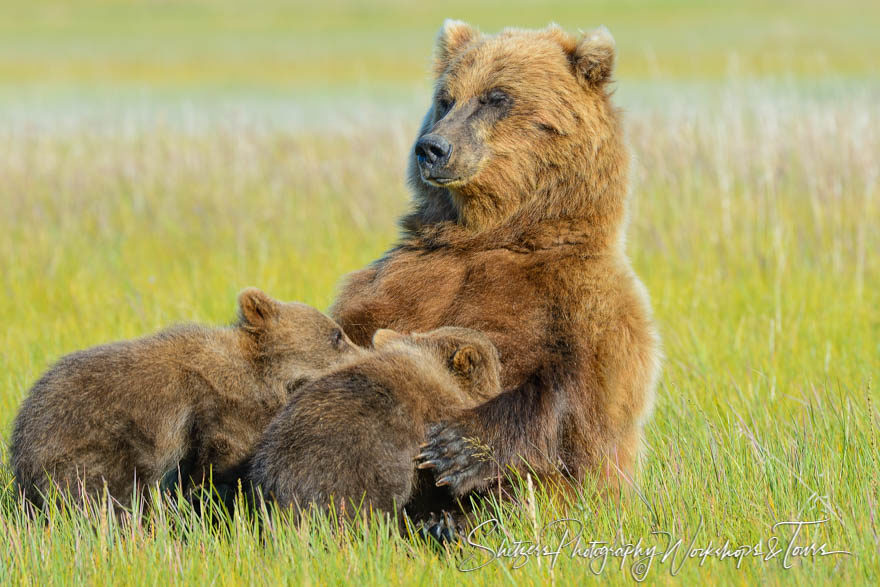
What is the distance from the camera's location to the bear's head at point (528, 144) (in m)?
4.76

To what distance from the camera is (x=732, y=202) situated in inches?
394

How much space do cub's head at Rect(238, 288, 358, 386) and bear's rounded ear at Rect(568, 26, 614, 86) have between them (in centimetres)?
168

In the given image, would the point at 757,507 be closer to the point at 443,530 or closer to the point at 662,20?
the point at 443,530

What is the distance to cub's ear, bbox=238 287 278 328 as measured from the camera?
4.69 meters

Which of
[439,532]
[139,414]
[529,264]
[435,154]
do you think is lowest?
[439,532]

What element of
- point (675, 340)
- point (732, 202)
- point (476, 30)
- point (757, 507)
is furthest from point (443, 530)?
point (732, 202)

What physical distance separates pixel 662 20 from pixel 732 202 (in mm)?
53960

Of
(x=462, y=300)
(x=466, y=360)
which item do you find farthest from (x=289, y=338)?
(x=466, y=360)

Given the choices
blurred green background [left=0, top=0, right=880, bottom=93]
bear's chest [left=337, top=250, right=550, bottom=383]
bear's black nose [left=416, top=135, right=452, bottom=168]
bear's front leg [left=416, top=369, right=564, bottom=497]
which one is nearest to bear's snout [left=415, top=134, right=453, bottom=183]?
bear's black nose [left=416, top=135, right=452, bottom=168]

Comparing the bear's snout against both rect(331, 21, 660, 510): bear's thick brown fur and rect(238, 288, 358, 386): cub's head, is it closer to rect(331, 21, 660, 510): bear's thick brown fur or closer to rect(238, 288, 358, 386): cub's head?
rect(331, 21, 660, 510): bear's thick brown fur

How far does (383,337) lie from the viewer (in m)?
4.27

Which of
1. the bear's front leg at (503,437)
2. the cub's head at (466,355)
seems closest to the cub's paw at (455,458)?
the bear's front leg at (503,437)

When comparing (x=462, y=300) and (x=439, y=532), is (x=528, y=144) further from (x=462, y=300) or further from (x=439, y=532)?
(x=439, y=532)

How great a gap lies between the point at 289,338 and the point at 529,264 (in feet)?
3.69
